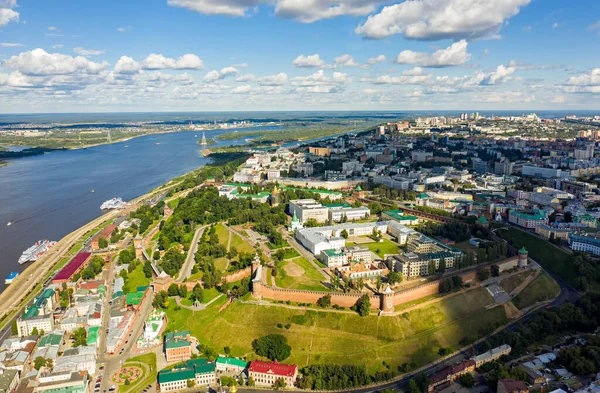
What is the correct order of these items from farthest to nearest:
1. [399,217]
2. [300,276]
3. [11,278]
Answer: [399,217] → [11,278] → [300,276]

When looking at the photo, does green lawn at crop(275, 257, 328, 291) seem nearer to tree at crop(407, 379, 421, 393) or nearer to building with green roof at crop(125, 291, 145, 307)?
tree at crop(407, 379, 421, 393)

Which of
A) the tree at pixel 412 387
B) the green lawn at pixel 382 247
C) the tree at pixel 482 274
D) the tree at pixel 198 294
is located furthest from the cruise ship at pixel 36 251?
the tree at pixel 482 274

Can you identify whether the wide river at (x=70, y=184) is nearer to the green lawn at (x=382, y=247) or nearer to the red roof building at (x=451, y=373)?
the green lawn at (x=382, y=247)

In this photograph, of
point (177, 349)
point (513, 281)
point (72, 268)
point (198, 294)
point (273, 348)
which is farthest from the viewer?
point (72, 268)

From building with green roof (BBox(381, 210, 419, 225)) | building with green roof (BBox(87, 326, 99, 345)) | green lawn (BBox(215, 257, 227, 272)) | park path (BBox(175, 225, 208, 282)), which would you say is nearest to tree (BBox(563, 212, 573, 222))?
building with green roof (BBox(381, 210, 419, 225))

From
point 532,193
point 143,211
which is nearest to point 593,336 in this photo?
point 532,193

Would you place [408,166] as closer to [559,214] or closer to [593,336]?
[559,214]

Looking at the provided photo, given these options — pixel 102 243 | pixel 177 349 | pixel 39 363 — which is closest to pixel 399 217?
pixel 177 349

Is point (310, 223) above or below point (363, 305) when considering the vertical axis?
above

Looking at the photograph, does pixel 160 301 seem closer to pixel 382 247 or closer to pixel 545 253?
pixel 382 247
